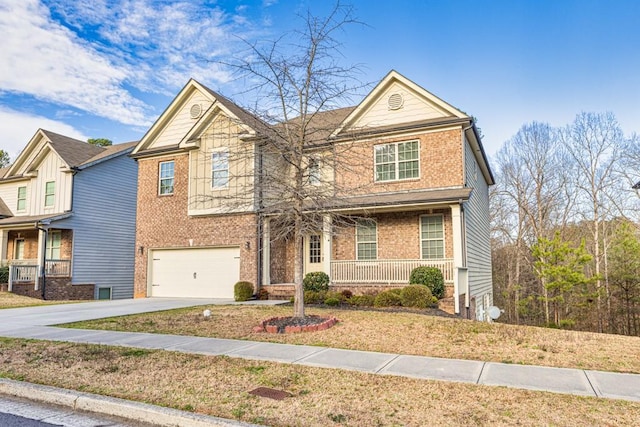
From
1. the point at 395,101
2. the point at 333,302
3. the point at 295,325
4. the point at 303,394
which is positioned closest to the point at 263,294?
the point at 333,302

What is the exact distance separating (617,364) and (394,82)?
40.1ft

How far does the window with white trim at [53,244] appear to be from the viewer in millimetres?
22562

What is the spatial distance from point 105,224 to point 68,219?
2.16 m

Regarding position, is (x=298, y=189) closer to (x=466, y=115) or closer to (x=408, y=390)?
(x=408, y=390)

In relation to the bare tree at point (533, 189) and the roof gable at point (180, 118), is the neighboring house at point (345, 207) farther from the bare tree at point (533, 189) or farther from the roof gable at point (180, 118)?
the bare tree at point (533, 189)

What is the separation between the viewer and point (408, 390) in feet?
16.0

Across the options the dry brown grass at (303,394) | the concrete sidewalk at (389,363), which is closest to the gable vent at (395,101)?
the concrete sidewalk at (389,363)

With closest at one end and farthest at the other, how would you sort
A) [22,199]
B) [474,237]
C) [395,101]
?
[395,101] < [474,237] < [22,199]

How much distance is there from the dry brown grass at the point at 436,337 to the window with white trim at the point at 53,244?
14643 mm

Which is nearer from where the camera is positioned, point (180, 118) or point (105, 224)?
point (180, 118)

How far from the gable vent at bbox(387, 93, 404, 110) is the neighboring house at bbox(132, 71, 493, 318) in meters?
0.05

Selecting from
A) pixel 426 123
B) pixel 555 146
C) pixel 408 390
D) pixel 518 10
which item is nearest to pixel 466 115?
pixel 426 123

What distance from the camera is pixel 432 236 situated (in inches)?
590

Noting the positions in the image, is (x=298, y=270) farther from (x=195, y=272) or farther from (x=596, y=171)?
(x=596, y=171)
